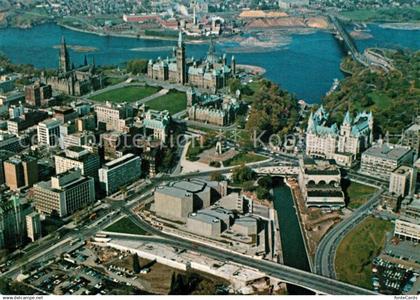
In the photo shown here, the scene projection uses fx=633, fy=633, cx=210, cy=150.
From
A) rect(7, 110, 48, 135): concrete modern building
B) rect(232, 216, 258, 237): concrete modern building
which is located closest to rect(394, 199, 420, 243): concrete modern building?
rect(232, 216, 258, 237): concrete modern building

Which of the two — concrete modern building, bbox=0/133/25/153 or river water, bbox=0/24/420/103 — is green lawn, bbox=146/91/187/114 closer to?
river water, bbox=0/24/420/103

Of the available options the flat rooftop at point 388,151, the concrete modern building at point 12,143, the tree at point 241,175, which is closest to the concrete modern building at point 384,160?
the flat rooftop at point 388,151

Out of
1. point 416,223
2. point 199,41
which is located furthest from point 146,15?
point 416,223

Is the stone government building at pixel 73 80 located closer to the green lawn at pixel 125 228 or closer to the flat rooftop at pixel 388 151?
the green lawn at pixel 125 228

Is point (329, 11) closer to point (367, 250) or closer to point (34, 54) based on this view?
point (34, 54)

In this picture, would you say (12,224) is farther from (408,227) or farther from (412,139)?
(412,139)
